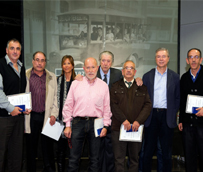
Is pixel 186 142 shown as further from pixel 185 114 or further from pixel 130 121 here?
pixel 130 121

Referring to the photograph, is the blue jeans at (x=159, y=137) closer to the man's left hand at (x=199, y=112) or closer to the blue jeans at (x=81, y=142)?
the man's left hand at (x=199, y=112)

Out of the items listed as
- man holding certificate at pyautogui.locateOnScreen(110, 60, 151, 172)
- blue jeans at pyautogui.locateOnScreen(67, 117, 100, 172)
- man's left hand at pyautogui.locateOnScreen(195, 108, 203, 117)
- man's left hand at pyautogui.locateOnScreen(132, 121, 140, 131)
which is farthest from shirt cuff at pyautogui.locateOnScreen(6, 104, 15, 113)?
man's left hand at pyautogui.locateOnScreen(195, 108, 203, 117)

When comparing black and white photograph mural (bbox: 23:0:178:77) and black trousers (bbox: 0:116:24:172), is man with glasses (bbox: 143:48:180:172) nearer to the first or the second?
black trousers (bbox: 0:116:24:172)

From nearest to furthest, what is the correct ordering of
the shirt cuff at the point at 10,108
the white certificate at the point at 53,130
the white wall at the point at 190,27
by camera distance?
the shirt cuff at the point at 10,108 → the white certificate at the point at 53,130 → the white wall at the point at 190,27

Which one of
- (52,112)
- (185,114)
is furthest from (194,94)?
(52,112)

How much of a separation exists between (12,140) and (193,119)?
99.4 inches

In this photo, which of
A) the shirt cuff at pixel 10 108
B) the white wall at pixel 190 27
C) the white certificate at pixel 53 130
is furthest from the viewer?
the white wall at pixel 190 27

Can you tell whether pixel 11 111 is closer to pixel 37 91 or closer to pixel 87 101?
pixel 37 91

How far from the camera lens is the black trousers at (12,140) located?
271 centimetres

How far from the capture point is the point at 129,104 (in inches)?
110

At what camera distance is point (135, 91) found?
2828mm

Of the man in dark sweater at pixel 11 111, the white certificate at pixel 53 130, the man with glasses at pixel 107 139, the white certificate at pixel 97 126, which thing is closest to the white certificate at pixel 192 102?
the man with glasses at pixel 107 139

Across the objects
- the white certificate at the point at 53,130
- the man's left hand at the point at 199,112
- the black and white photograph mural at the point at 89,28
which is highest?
the black and white photograph mural at the point at 89,28

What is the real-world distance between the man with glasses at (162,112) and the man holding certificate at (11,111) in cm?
179
